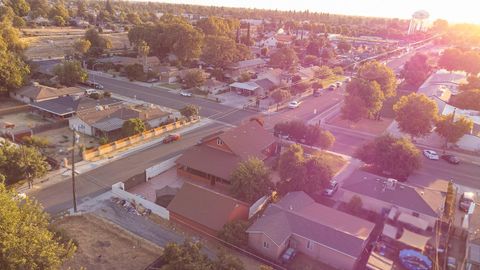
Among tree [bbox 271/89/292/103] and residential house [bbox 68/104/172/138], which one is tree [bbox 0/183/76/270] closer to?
residential house [bbox 68/104/172/138]

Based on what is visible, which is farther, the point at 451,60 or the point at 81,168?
the point at 451,60

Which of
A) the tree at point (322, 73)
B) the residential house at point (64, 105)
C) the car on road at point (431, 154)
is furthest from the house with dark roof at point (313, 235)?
the tree at point (322, 73)

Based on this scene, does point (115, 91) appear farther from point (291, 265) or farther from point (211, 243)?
point (291, 265)

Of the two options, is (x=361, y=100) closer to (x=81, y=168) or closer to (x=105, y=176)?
(x=105, y=176)

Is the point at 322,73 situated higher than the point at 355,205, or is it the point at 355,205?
the point at 322,73

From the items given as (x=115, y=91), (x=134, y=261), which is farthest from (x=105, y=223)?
(x=115, y=91)

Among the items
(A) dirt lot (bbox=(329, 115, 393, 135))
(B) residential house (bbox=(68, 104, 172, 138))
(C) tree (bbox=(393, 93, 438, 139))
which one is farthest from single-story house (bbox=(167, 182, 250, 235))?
(A) dirt lot (bbox=(329, 115, 393, 135))

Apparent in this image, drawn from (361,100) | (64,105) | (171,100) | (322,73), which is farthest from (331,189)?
(322,73)
